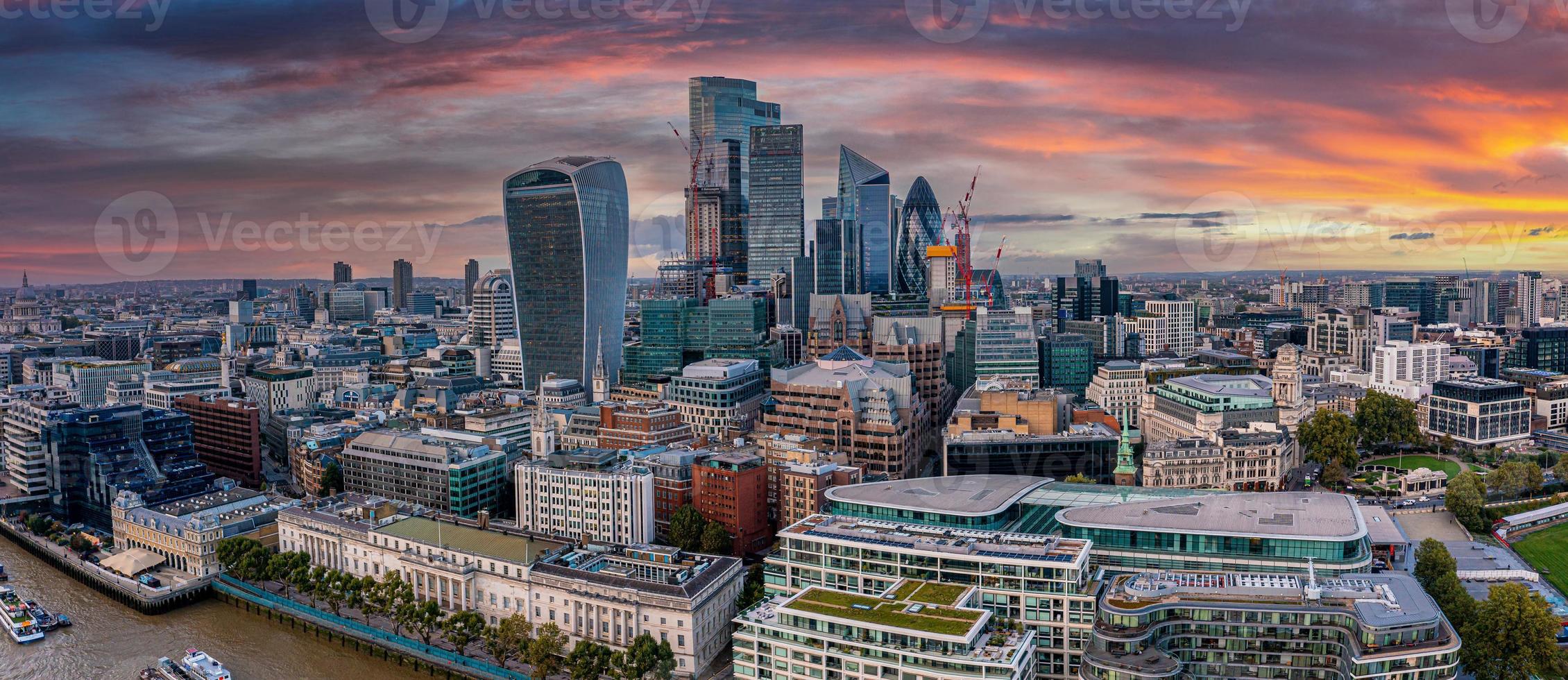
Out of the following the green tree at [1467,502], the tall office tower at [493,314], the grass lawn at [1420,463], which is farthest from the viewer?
the tall office tower at [493,314]

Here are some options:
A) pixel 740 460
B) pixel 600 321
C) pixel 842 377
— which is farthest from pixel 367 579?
pixel 600 321

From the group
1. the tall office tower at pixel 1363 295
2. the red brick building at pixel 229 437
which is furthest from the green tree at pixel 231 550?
the tall office tower at pixel 1363 295

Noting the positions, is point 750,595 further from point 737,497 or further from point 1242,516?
point 1242,516

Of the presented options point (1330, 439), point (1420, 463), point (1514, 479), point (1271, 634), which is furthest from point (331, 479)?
point (1420, 463)

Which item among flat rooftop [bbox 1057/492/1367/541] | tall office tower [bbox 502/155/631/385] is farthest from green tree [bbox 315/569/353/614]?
tall office tower [bbox 502/155/631/385]

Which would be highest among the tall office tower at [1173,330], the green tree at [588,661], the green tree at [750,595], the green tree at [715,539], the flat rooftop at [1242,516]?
the tall office tower at [1173,330]

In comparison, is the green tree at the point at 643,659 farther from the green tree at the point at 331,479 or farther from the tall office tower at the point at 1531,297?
the tall office tower at the point at 1531,297
